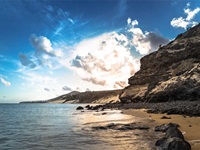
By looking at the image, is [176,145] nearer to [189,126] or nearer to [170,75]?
[189,126]

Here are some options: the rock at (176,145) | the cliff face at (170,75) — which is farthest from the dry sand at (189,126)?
the cliff face at (170,75)

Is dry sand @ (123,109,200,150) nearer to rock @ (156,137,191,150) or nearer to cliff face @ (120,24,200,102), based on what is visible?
rock @ (156,137,191,150)

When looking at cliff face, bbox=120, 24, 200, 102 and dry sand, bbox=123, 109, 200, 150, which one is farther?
cliff face, bbox=120, 24, 200, 102

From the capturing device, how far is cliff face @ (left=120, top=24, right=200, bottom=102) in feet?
224

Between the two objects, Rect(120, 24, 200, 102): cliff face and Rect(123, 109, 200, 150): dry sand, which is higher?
Rect(120, 24, 200, 102): cliff face

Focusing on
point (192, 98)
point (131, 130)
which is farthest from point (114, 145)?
point (192, 98)

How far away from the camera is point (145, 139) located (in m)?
20.4

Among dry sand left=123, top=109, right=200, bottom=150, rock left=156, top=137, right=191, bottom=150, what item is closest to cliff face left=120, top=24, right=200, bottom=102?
dry sand left=123, top=109, right=200, bottom=150

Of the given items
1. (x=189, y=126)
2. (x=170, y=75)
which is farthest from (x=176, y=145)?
(x=170, y=75)

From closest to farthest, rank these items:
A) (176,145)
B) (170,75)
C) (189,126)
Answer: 1. (176,145)
2. (189,126)
3. (170,75)

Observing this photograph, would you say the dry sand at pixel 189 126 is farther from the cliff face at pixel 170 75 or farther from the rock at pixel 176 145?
the cliff face at pixel 170 75

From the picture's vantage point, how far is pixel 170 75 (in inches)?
3246

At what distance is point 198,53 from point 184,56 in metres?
4.78

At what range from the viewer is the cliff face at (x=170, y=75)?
68.3 m
